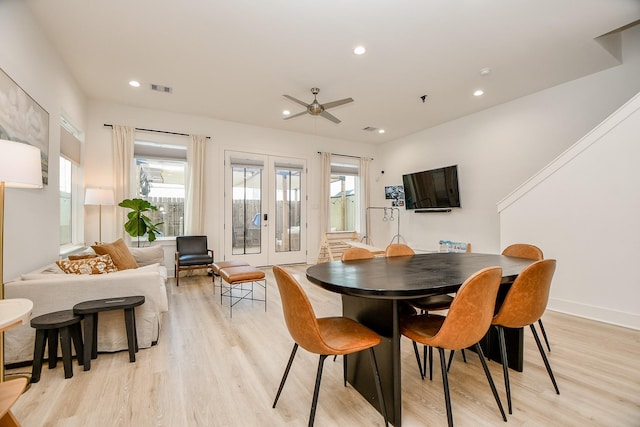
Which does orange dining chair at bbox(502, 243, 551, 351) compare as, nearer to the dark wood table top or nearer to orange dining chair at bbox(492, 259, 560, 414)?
the dark wood table top

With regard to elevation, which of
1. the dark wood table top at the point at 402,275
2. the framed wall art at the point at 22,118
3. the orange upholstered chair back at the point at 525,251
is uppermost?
the framed wall art at the point at 22,118

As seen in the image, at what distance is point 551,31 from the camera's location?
3.17 metres

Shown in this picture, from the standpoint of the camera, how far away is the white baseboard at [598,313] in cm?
302

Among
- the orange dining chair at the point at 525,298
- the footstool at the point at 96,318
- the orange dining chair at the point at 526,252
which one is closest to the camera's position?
the orange dining chair at the point at 525,298

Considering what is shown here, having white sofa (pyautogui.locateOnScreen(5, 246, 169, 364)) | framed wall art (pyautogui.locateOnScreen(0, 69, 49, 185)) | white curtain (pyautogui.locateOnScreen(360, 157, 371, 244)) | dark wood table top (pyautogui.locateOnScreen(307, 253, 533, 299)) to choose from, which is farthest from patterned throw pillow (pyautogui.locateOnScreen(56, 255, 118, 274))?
white curtain (pyautogui.locateOnScreen(360, 157, 371, 244))

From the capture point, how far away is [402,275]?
5.91 ft

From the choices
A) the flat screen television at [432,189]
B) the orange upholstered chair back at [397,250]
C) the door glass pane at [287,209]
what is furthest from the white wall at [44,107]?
the flat screen television at [432,189]

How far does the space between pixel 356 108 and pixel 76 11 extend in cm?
400

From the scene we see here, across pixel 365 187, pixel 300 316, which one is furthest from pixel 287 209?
pixel 300 316

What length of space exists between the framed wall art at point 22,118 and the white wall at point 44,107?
9 centimetres

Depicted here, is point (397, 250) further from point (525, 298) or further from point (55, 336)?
point (55, 336)

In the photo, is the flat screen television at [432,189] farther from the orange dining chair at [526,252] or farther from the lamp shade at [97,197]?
the lamp shade at [97,197]

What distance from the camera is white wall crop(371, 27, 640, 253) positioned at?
160 inches

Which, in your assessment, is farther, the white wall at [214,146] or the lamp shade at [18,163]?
the white wall at [214,146]
